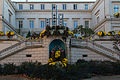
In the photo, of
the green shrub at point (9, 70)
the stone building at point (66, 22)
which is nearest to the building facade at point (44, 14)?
the stone building at point (66, 22)

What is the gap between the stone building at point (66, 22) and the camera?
23469 millimetres

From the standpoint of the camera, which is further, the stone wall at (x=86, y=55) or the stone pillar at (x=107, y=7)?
the stone pillar at (x=107, y=7)

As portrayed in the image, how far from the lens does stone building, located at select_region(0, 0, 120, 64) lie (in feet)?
77.0

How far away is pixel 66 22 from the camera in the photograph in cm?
5425

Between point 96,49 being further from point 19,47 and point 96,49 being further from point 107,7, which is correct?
point 107,7

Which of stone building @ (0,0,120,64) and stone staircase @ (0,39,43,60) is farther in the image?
stone staircase @ (0,39,43,60)

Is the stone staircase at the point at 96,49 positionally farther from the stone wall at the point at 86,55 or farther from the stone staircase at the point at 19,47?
the stone staircase at the point at 19,47

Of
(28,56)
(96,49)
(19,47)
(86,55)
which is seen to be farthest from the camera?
(96,49)

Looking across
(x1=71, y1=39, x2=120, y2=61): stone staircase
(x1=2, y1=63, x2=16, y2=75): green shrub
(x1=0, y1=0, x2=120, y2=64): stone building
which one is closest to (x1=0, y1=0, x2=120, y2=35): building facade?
(x1=0, y1=0, x2=120, y2=64): stone building

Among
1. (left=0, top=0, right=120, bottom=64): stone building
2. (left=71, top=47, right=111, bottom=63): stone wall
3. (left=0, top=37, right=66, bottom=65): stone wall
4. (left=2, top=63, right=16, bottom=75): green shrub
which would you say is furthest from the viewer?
(left=71, top=47, right=111, bottom=63): stone wall

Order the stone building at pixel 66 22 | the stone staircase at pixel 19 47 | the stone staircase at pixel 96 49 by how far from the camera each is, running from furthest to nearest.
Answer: the stone staircase at pixel 96 49 < the stone staircase at pixel 19 47 < the stone building at pixel 66 22

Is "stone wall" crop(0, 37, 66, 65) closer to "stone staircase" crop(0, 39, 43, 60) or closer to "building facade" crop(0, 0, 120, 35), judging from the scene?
"stone staircase" crop(0, 39, 43, 60)

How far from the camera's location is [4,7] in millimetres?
42406

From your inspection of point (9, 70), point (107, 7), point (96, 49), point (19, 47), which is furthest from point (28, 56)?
point (107, 7)
